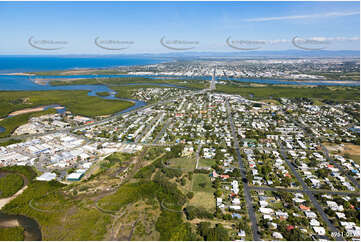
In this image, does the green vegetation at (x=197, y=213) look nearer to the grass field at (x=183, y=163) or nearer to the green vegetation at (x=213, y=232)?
the green vegetation at (x=213, y=232)

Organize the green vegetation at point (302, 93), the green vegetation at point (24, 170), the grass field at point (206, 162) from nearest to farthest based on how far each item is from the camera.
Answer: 1. the green vegetation at point (24, 170)
2. the grass field at point (206, 162)
3. the green vegetation at point (302, 93)

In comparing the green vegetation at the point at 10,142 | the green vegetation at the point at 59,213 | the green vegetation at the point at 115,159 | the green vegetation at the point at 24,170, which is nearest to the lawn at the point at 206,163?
the green vegetation at the point at 115,159

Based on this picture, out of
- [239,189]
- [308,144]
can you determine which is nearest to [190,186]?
[239,189]

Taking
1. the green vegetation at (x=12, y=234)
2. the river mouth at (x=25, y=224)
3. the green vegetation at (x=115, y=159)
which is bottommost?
the river mouth at (x=25, y=224)

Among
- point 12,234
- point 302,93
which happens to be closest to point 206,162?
point 12,234

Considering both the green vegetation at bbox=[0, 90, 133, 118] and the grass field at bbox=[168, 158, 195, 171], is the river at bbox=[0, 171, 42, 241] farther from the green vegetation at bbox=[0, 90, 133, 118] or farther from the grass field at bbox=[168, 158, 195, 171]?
the green vegetation at bbox=[0, 90, 133, 118]

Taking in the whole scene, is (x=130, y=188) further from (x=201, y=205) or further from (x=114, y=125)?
(x=114, y=125)

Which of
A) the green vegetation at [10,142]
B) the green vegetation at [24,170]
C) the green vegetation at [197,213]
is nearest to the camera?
the green vegetation at [197,213]
